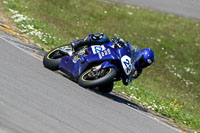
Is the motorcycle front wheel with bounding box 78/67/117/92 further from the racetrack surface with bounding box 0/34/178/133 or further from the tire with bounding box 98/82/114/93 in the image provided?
the tire with bounding box 98/82/114/93

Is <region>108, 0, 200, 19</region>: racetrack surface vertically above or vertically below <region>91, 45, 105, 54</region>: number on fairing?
below

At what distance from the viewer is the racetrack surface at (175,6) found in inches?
975

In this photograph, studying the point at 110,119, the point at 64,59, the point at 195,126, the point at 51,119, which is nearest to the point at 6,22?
the point at 64,59

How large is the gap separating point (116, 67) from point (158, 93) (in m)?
5.02

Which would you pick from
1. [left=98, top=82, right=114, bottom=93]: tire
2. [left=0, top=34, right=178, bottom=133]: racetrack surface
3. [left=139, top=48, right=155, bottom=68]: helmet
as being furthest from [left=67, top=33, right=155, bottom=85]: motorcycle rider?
[left=0, top=34, right=178, bottom=133]: racetrack surface

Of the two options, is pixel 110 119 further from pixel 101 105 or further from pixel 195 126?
pixel 195 126

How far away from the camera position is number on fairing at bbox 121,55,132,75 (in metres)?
8.85

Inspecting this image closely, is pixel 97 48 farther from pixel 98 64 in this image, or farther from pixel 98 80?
pixel 98 80

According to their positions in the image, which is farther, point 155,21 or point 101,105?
point 155,21

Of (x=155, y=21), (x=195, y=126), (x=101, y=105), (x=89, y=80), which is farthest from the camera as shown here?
(x=155, y=21)

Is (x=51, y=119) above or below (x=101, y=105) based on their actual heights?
above

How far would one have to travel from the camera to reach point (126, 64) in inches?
349

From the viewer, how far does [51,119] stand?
5262mm

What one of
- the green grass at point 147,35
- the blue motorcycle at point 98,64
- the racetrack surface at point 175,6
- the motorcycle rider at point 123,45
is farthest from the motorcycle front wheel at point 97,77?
the racetrack surface at point 175,6
